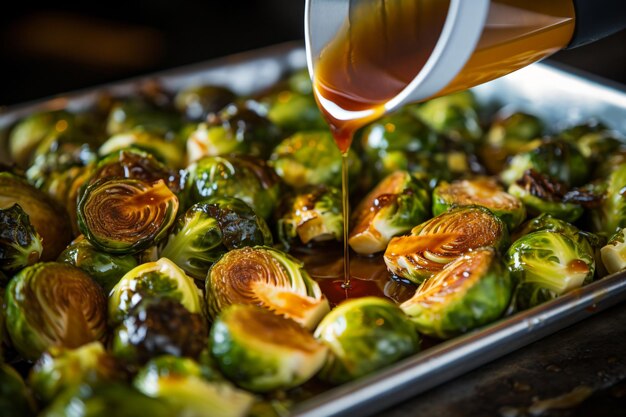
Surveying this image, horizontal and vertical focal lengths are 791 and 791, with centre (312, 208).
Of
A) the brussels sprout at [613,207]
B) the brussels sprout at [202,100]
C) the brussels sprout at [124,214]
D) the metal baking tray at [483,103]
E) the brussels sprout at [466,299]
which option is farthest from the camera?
the brussels sprout at [202,100]

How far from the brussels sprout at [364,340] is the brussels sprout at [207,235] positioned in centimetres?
53

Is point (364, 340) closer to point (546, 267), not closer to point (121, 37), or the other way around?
point (546, 267)

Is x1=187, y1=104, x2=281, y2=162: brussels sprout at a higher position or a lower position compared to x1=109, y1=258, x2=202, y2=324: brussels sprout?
lower

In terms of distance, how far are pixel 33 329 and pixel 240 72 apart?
237 centimetres

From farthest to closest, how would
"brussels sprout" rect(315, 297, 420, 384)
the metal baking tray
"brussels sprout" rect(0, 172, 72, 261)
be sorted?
"brussels sprout" rect(0, 172, 72, 261)
"brussels sprout" rect(315, 297, 420, 384)
the metal baking tray

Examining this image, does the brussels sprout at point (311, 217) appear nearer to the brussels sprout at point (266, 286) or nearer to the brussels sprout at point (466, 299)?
the brussels sprout at point (266, 286)

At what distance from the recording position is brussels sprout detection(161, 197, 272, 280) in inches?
97.4

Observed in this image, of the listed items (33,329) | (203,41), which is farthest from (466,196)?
(203,41)

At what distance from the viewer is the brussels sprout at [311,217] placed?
2.75 metres

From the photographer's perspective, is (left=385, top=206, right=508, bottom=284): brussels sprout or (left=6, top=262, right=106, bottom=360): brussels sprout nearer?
(left=6, top=262, right=106, bottom=360): brussels sprout

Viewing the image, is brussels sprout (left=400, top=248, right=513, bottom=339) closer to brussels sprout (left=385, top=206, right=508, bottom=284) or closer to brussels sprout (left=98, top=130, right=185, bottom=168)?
brussels sprout (left=385, top=206, right=508, bottom=284)

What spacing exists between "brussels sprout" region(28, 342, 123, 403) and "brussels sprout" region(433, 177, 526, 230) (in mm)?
1288

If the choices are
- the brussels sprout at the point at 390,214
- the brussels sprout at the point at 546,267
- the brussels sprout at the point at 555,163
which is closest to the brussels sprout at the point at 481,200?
the brussels sprout at the point at 390,214

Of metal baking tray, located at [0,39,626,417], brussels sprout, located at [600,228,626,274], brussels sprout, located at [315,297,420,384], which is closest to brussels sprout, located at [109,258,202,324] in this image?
brussels sprout, located at [315,297,420,384]
